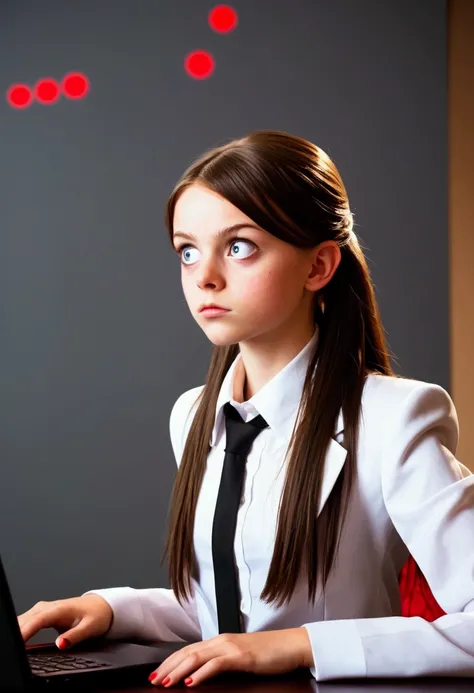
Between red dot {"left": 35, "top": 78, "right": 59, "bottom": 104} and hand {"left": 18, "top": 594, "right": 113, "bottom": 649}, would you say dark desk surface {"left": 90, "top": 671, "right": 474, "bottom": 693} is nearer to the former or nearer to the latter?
hand {"left": 18, "top": 594, "right": 113, "bottom": 649}

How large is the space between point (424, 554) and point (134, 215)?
185cm

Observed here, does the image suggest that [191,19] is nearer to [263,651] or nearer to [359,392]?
[359,392]

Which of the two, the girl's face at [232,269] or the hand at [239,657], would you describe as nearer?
the hand at [239,657]

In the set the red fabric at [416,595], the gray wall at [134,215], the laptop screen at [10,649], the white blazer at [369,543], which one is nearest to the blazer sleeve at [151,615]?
the white blazer at [369,543]

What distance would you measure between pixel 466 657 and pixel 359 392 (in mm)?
367

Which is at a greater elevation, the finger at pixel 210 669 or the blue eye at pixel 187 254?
the blue eye at pixel 187 254

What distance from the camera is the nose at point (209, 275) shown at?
1.17 metres

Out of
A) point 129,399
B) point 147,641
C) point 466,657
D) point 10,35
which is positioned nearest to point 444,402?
point 466,657

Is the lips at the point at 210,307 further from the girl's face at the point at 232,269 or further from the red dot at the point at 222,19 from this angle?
the red dot at the point at 222,19

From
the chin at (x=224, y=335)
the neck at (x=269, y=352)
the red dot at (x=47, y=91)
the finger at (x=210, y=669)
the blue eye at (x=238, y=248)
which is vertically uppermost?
the red dot at (x=47, y=91)

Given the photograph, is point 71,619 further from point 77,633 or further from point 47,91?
point 47,91

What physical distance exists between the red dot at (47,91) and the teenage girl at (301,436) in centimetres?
168

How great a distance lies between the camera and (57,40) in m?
2.84

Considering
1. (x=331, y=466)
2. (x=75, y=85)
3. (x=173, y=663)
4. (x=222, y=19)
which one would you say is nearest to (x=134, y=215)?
(x=75, y=85)
